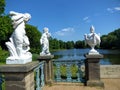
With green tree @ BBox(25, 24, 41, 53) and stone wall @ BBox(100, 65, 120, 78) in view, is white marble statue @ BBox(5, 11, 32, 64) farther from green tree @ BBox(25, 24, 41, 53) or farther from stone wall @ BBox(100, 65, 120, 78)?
green tree @ BBox(25, 24, 41, 53)

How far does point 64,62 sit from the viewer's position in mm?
8469

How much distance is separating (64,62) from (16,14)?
463 cm

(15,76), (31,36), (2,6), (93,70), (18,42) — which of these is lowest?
(93,70)

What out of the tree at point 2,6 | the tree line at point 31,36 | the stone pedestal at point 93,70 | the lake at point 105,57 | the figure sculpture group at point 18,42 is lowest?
the lake at point 105,57

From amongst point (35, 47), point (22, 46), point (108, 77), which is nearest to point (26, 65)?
point (22, 46)

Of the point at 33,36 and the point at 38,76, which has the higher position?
the point at 33,36

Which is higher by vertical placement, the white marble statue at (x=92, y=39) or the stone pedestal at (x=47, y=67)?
the white marble statue at (x=92, y=39)

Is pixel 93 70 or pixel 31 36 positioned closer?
pixel 93 70

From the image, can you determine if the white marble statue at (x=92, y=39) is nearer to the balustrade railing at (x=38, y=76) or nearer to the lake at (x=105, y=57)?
the balustrade railing at (x=38, y=76)

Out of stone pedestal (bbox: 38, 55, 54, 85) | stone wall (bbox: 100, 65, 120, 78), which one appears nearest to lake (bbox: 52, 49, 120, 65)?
stone wall (bbox: 100, 65, 120, 78)

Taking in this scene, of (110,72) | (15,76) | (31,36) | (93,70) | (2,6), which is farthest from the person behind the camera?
(31,36)

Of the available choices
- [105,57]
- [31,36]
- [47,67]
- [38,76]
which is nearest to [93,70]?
[47,67]

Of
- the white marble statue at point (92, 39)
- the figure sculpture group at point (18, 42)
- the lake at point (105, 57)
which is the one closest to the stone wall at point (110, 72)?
the lake at point (105, 57)

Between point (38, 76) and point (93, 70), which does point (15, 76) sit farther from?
point (93, 70)
